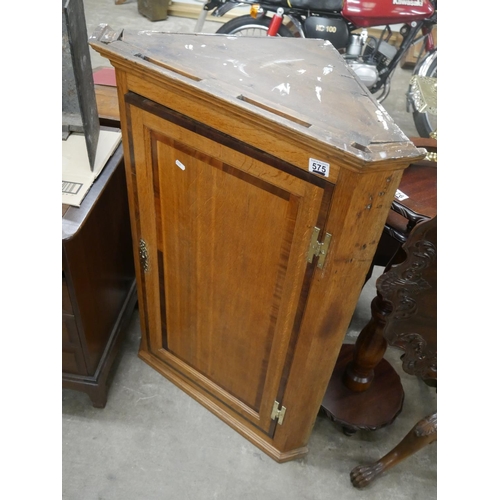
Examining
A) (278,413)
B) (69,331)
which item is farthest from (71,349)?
(278,413)

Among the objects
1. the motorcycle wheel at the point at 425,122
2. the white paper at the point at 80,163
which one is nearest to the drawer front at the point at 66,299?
the white paper at the point at 80,163

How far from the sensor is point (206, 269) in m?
1.20

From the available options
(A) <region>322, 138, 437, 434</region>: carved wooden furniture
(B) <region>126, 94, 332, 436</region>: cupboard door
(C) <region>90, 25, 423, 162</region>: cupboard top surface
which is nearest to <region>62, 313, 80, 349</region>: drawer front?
(B) <region>126, 94, 332, 436</region>: cupboard door

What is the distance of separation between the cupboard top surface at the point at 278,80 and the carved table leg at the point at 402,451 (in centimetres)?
82

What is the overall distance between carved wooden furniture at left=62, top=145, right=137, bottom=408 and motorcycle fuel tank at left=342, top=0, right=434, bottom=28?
1939mm

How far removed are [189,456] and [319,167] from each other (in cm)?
110

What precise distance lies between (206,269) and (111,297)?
1.58 ft

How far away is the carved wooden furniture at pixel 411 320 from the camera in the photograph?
0.95 m

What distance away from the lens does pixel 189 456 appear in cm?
147

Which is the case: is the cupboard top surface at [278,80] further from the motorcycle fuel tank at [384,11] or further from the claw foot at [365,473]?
the motorcycle fuel tank at [384,11]

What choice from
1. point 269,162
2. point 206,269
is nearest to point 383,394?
point 206,269

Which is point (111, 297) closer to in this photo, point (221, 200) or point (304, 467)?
point (221, 200)

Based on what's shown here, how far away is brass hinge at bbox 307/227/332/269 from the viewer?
0.88 meters

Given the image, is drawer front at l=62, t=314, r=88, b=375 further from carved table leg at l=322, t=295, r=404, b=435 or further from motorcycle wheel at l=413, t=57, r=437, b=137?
motorcycle wheel at l=413, t=57, r=437, b=137
